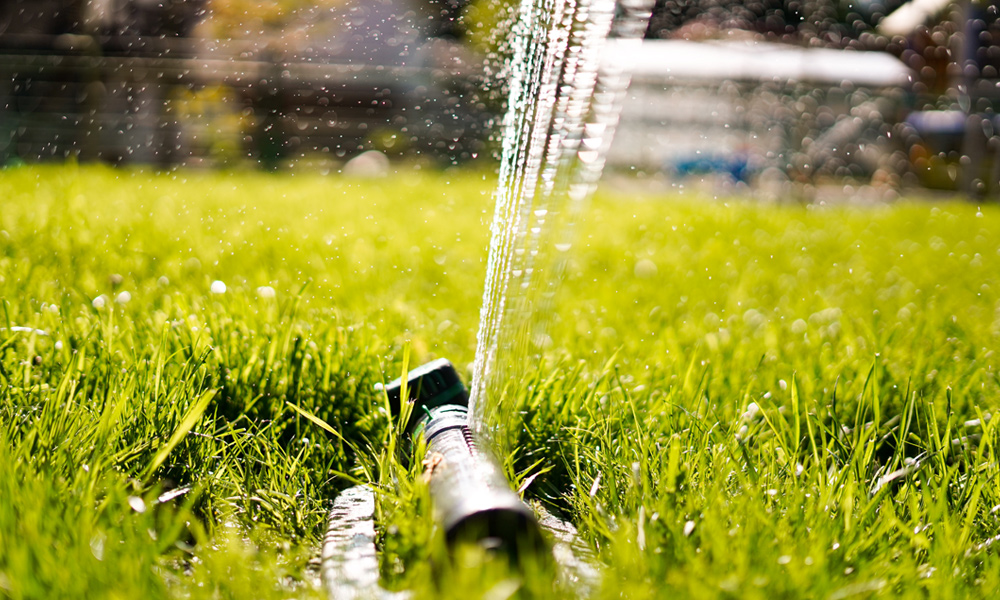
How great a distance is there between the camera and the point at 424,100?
7.07 metres

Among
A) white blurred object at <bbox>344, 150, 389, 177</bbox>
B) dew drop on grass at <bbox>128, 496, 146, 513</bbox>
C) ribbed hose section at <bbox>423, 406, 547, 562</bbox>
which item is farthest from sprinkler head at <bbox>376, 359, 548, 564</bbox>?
white blurred object at <bbox>344, 150, 389, 177</bbox>

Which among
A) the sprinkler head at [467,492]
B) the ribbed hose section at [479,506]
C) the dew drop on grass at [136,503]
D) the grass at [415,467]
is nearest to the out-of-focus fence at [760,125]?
the grass at [415,467]

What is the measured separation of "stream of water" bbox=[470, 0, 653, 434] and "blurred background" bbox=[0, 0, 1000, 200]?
13.7 feet

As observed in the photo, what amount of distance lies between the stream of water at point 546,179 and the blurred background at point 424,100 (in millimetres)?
4188

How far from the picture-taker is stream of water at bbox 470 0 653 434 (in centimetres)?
149

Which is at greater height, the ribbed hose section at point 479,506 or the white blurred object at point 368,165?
the ribbed hose section at point 479,506

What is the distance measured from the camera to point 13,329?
1.54 m

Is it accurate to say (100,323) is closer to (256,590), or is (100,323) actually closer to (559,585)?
(256,590)

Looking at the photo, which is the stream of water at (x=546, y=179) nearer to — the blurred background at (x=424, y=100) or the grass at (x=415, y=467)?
the grass at (x=415, y=467)

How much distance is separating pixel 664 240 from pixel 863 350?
2457 millimetres

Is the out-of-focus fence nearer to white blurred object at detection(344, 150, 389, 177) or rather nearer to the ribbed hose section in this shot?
white blurred object at detection(344, 150, 389, 177)

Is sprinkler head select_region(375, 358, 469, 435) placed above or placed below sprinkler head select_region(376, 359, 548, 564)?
below

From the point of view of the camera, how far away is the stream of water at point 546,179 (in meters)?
1.49

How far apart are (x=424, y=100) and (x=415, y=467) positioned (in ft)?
20.3
